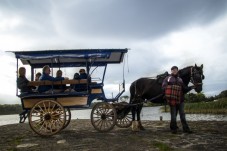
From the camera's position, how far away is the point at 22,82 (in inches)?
424

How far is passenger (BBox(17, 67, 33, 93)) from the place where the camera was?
35.2 ft

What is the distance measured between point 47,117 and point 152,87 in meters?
4.72

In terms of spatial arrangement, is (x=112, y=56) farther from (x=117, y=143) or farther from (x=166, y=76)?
(x=117, y=143)

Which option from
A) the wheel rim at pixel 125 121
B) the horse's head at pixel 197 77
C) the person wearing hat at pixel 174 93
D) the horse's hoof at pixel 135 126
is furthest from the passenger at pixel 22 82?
the horse's head at pixel 197 77

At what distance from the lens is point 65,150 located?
24.5 feet

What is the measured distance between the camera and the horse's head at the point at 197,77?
1068 centimetres

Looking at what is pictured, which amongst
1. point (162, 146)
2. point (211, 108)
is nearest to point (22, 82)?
point (162, 146)

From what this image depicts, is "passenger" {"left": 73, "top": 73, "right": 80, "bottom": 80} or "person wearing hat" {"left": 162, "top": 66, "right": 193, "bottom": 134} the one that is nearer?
"person wearing hat" {"left": 162, "top": 66, "right": 193, "bottom": 134}

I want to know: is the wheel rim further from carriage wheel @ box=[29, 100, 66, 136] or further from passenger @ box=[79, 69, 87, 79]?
carriage wheel @ box=[29, 100, 66, 136]

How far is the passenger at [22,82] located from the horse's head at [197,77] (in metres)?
6.69

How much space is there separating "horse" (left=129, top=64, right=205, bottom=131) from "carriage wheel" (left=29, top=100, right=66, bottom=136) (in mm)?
3305

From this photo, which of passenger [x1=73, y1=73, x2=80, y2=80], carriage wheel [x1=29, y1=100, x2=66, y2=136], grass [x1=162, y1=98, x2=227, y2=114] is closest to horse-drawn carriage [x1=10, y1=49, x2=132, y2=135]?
carriage wheel [x1=29, y1=100, x2=66, y2=136]

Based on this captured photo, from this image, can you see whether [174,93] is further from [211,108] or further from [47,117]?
[211,108]

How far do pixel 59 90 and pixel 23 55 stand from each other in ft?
6.62
